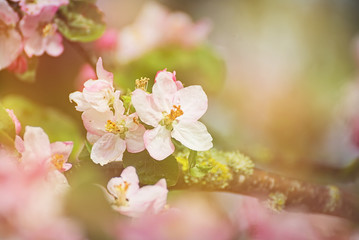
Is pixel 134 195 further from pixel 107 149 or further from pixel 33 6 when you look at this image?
pixel 33 6

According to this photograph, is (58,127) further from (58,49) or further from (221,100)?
(221,100)

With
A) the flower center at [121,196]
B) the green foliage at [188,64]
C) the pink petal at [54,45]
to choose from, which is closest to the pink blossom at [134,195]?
the flower center at [121,196]

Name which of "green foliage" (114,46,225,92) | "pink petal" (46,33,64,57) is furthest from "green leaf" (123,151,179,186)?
"green foliage" (114,46,225,92)

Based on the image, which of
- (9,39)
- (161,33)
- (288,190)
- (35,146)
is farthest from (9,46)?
(161,33)

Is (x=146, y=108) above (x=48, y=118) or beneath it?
above

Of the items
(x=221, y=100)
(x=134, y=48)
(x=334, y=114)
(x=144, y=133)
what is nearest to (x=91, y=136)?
(x=144, y=133)

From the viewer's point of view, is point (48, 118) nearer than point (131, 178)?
No
